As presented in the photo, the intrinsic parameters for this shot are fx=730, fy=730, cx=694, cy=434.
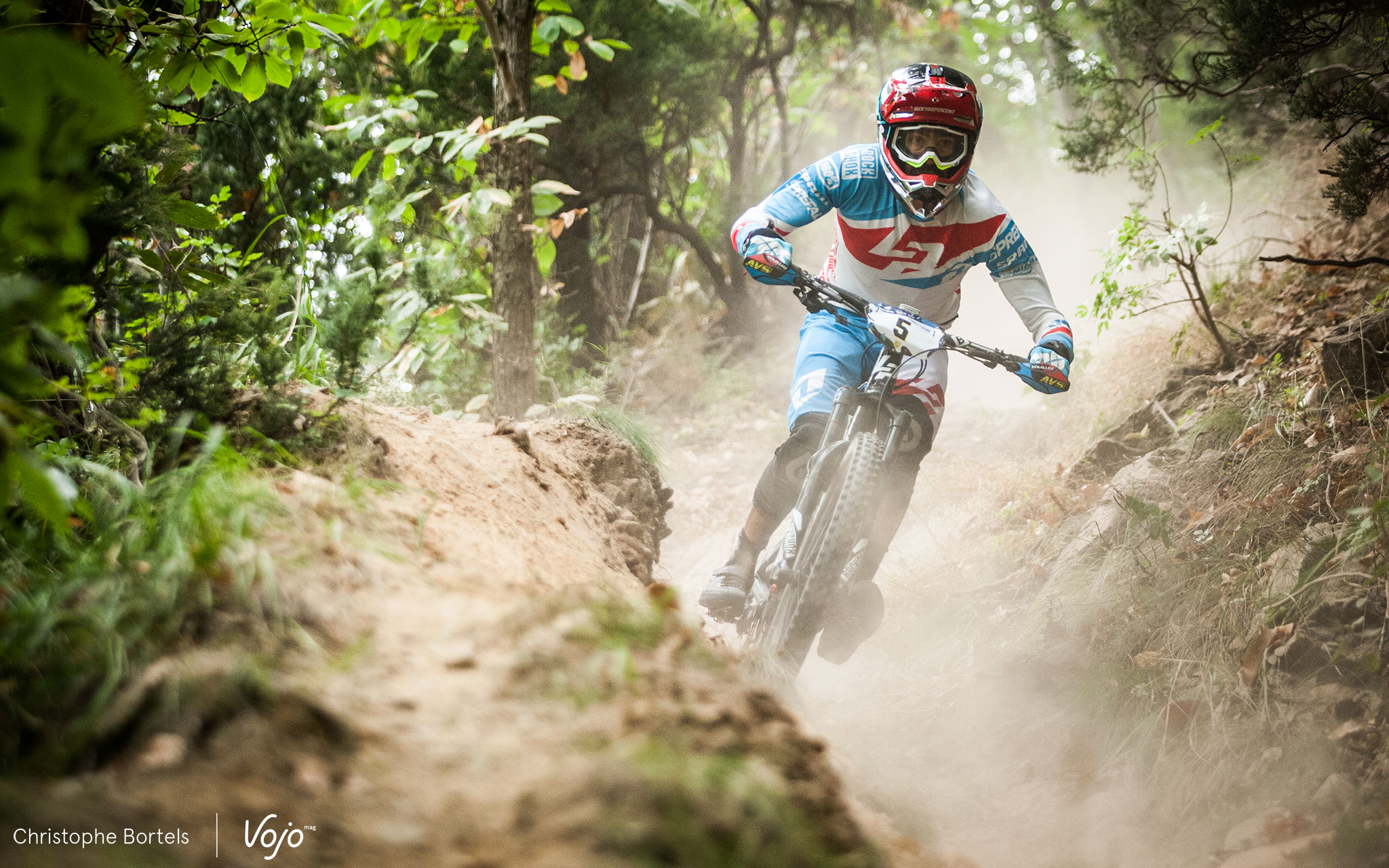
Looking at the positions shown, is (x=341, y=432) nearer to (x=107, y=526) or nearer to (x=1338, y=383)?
(x=107, y=526)

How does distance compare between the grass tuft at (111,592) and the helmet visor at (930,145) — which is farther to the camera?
the helmet visor at (930,145)

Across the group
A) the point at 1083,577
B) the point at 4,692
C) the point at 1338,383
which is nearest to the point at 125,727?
the point at 4,692

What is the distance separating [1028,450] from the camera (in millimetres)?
6648

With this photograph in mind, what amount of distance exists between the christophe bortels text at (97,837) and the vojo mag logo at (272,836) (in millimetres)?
66

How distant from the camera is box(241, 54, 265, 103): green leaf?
2.40 meters

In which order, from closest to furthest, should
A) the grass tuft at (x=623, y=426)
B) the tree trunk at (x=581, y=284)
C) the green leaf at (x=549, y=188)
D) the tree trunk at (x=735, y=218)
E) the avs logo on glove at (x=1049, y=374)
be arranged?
the avs logo on glove at (x=1049, y=374) < the green leaf at (x=549, y=188) < the grass tuft at (x=623, y=426) < the tree trunk at (x=581, y=284) < the tree trunk at (x=735, y=218)

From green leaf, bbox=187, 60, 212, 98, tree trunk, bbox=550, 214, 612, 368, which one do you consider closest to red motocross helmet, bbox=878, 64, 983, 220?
green leaf, bbox=187, 60, 212, 98

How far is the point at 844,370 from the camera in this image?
131 inches

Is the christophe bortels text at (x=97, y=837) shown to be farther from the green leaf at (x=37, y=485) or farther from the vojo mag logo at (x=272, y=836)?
the green leaf at (x=37, y=485)

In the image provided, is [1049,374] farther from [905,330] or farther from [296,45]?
[296,45]

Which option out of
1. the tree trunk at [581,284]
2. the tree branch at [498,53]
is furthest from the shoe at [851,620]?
the tree trunk at [581,284]

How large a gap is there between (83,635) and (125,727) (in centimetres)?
24

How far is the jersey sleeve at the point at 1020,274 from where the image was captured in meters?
3.35

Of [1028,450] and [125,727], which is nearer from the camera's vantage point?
[125,727]
